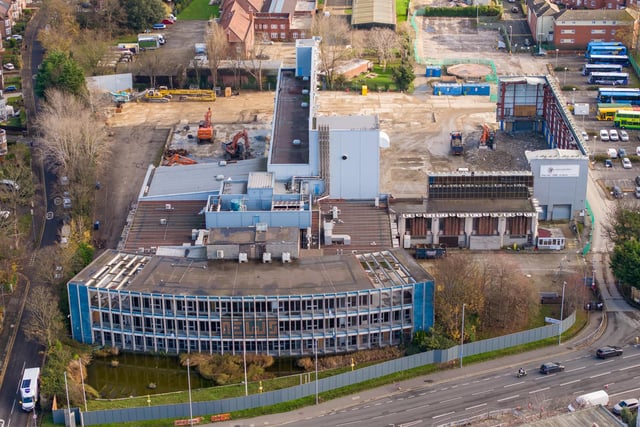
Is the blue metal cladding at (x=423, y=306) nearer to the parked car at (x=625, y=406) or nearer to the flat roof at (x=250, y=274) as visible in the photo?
the flat roof at (x=250, y=274)

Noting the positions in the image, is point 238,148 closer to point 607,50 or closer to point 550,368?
point 550,368

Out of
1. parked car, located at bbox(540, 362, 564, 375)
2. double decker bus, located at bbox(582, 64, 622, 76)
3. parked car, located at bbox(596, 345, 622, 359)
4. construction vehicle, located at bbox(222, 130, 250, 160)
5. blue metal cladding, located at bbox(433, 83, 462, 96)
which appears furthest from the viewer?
double decker bus, located at bbox(582, 64, 622, 76)

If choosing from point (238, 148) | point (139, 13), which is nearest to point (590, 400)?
point (238, 148)

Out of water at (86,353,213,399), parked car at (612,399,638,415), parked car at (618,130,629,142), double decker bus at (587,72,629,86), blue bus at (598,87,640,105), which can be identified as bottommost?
parked car at (612,399,638,415)

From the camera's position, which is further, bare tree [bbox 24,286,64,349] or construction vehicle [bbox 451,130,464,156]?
construction vehicle [bbox 451,130,464,156]

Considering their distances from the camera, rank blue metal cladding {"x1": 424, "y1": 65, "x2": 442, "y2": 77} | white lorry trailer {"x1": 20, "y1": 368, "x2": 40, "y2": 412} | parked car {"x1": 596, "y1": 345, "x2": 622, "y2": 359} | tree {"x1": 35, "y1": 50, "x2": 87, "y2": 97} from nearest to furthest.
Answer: white lorry trailer {"x1": 20, "y1": 368, "x2": 40, "y2": 412} < parked car {"x1": 596, "y1": 345, "x2": 622, "y2": 359} < tree {"x1": 35, "y1": 50, "x2": 87, "y2": 97} < blue metal cladding {"x1": 424, "y1": 65, "x2": 442, "y2": 77}

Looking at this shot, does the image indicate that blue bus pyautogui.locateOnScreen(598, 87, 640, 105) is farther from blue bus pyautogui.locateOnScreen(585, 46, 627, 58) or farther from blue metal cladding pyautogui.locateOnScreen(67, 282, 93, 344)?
blue metal cladding pyautogui.locateOnScreen(67, 282, 93, 344)

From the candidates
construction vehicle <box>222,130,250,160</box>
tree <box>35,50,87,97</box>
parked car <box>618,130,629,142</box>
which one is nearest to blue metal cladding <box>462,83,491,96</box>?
parked car <box>618,130,629,142</box>
